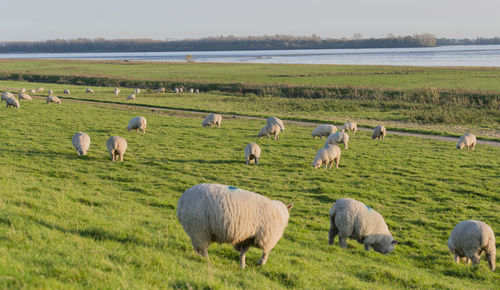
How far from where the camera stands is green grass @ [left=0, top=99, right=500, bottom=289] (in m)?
6.88

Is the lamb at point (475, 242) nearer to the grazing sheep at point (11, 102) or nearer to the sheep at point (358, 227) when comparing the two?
the sheep at point (358, 227)

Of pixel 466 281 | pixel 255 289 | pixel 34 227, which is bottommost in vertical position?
pixel 466 281

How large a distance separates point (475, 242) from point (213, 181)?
32.1ft

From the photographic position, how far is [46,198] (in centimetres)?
1149

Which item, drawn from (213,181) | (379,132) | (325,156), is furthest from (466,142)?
(213,181)

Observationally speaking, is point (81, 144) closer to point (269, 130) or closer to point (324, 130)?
point (269, 130)

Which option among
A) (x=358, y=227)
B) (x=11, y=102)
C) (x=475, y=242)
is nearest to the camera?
(x=475, y=242)

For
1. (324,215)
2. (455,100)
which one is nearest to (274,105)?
(455,100)

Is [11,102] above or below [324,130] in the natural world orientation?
above

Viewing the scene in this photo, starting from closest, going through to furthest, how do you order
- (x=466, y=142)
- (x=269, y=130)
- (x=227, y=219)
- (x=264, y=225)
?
(x=227, y=219)
(x=264, y=225)
(x=466, y=142)
(x=269, y=130)

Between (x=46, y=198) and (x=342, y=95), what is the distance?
1797 inches

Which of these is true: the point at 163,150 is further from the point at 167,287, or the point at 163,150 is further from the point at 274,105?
the point at 274,105

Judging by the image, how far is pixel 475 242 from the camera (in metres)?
10.8

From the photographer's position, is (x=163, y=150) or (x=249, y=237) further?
(x=163, y=150)
